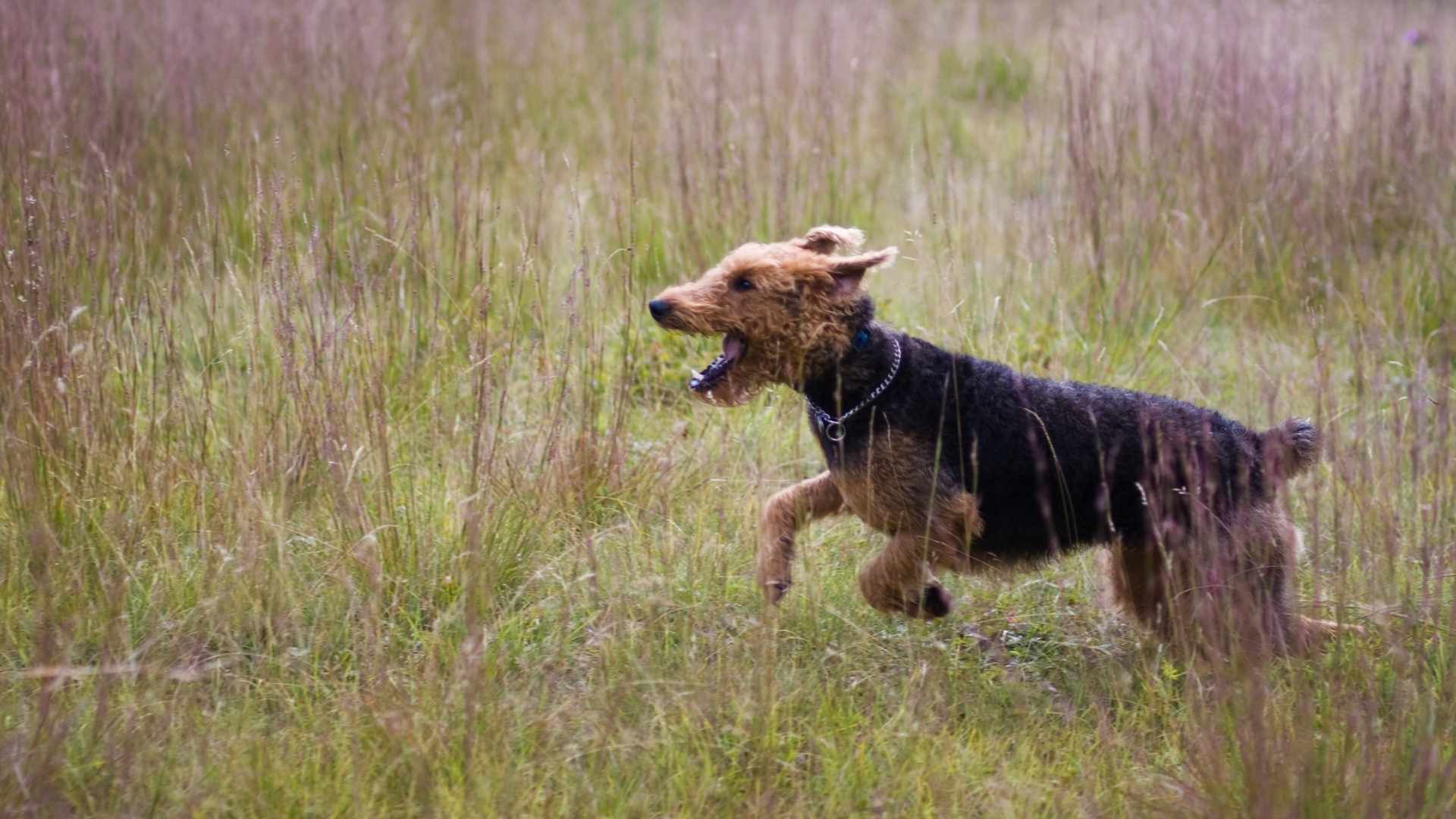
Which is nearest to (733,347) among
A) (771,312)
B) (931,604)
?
(771,312)

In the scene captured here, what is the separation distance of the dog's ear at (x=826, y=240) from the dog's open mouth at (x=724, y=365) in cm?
38

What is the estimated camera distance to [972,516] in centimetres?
365

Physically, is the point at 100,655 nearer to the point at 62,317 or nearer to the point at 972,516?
the point at 62,317

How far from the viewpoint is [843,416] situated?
372cm

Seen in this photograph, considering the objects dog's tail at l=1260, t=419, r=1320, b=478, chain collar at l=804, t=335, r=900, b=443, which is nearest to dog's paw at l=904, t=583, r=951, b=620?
chain collar at l=804, t=335, r=900, b=443

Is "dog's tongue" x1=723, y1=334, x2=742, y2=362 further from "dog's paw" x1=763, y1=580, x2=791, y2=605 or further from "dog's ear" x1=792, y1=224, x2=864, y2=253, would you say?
"dog's paw" x1=763, y1=580, x2=791, y2=605

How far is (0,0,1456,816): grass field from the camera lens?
9.90ft

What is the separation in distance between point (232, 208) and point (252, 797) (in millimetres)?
3265

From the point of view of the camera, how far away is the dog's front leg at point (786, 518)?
377 centimetres

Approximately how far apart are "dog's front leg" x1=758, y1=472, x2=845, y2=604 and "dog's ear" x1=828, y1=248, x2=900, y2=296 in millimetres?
570

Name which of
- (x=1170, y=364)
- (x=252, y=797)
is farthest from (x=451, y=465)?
(x=1170, y=364)

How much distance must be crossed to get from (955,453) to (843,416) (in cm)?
35

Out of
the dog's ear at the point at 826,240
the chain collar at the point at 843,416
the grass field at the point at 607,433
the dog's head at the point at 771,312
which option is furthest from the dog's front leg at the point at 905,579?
the dog's ear at the point at 826,240

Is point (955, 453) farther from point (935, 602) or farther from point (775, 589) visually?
point (775, 589)
